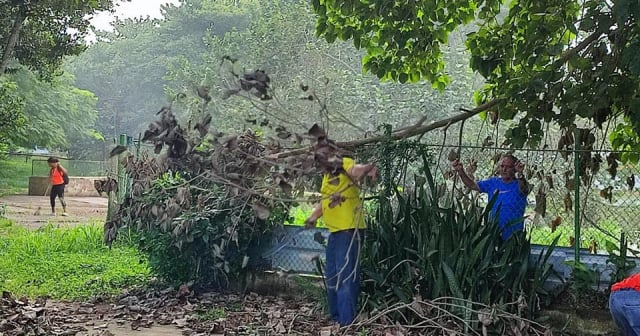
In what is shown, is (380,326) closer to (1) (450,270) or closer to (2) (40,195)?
(1) (450,270)

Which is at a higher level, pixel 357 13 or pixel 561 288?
pixel 357 13

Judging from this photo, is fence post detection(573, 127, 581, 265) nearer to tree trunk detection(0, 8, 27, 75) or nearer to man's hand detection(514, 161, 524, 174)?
man's hand detection(514, 161, 524, 174)

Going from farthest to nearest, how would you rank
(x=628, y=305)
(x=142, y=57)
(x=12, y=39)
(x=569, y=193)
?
1. (x=142, y=57)
2. (x=12, y=39)
3. (x=569, y=193)
4. (x=628, y=305)

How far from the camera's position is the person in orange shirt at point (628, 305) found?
399 cm

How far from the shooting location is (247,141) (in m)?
5.13

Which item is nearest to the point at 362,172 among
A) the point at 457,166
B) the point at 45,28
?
the point at 457,166

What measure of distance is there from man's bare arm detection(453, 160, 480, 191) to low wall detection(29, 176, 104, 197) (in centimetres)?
1931

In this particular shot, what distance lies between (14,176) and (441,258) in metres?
25.5

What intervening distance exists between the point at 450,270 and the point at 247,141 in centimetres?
207

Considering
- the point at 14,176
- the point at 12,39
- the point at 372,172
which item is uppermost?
the point at 12,39

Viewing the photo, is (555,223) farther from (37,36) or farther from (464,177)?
(37,36)

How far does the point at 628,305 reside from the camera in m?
4.04

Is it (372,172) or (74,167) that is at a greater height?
(372,172)

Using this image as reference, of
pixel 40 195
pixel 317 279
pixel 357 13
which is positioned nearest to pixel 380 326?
pixel 317 279
